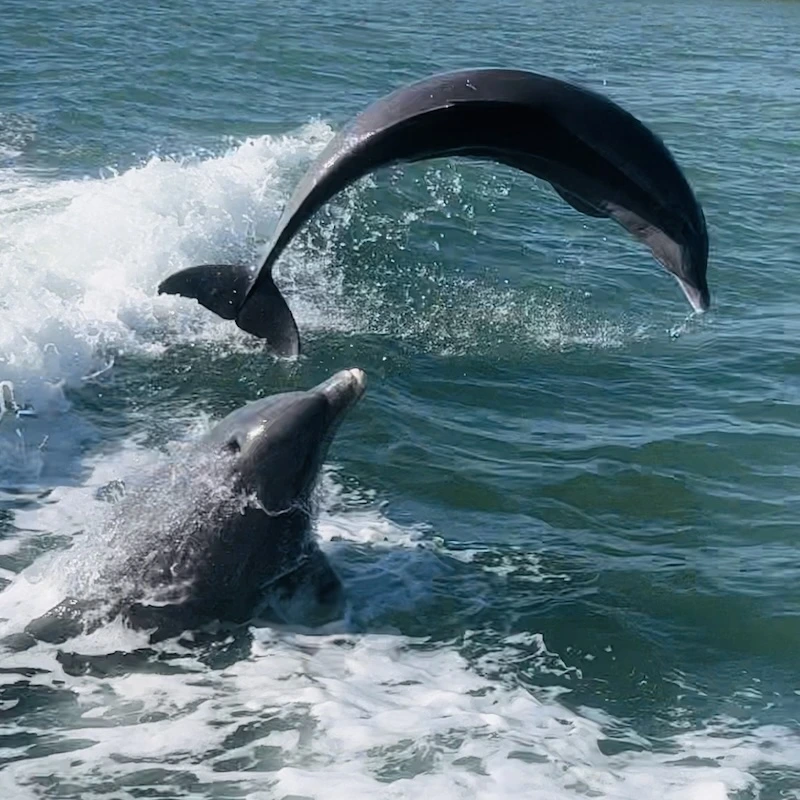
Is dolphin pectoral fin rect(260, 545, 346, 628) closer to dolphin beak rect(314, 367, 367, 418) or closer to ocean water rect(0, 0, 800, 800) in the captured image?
ocean water rect(0, 0, 800, 800)

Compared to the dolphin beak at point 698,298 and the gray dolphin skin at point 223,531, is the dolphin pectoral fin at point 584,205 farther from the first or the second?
the gray dolphin skin at point 223,531

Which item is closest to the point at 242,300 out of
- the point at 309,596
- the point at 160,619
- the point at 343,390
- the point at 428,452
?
the point at 343,390

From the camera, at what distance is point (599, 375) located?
12.6 metres

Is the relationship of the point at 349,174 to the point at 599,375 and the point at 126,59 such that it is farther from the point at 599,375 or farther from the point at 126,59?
the point at 126,59

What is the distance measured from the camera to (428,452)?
35.8ft

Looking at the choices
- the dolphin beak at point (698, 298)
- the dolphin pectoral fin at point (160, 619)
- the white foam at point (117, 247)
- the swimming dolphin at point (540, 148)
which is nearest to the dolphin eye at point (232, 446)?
the dolphin pectoral fin at point (160, 619)

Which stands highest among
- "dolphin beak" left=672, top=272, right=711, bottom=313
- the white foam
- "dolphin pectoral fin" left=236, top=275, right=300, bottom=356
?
"dolphin beak" left=672, top=272, right=711, bottom=313

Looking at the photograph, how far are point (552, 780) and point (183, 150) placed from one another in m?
13.8

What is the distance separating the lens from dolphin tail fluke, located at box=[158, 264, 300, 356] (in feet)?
28.5

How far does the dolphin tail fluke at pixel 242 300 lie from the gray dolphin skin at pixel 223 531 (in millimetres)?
526

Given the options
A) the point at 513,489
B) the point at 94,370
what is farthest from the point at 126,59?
the point at 513,489

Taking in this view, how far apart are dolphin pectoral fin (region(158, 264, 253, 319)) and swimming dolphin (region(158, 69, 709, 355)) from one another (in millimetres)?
1064

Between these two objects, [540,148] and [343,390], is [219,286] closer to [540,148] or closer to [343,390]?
[343,390]

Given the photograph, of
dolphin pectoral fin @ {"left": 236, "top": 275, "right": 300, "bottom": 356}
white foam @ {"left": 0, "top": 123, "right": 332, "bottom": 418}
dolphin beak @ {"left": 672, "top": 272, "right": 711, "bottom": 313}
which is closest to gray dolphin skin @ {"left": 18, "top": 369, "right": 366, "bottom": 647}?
dolphin pectoral fin @ {"left": 236, "top": 275, "right": 300, "bottom": 356}
